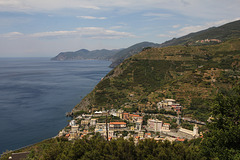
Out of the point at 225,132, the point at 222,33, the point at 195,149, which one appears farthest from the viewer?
the point at 222,33

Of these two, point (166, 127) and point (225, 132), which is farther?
point (166, 127)

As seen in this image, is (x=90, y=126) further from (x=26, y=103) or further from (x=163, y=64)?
(x=163, y=64)

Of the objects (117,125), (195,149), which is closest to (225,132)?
(195,149)

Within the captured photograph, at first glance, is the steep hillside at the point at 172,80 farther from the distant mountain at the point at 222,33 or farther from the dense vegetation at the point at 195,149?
the distant mountain at the point at 222,33

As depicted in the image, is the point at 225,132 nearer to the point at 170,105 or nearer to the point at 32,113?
the point at 170,105

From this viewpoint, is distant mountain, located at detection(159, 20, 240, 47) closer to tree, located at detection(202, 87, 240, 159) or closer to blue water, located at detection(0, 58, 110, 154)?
blue water, located at detection(0, 58, 110, 154)

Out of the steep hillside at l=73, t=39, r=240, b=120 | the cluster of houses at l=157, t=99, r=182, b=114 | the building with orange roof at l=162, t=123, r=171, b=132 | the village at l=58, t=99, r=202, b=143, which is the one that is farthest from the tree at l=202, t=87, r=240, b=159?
the cluster of houses at l=157, t=99, r=182, b=114

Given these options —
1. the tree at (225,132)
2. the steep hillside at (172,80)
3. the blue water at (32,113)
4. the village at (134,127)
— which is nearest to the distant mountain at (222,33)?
the steep hillside at (172,80)
